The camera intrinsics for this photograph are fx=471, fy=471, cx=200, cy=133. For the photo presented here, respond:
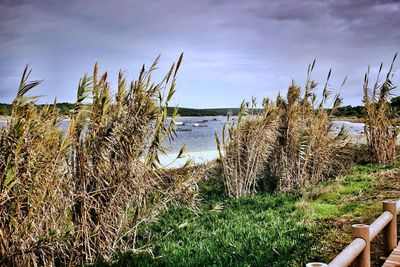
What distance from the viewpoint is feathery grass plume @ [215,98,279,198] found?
43.0ft

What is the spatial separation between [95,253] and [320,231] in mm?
3967

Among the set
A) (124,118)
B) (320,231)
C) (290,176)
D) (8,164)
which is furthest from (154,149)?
(290,176)

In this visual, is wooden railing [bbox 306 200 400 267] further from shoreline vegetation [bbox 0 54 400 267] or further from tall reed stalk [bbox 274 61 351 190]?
tall reed stalk [bbox 274 61 351 190]

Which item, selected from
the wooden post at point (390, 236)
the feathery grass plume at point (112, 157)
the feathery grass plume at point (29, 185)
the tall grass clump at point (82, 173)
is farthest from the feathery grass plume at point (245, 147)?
the feathery grass plume at point (29, 185)

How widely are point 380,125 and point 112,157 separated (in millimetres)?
12904

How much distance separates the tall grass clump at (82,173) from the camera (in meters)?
5.79

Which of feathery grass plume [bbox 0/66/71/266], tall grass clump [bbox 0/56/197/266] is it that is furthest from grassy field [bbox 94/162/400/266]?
feathery grass plume [bbox 0/66/71/266]

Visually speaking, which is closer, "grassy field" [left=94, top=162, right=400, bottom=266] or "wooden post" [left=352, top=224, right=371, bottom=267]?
"wooden post" [left=352, top=224, right=371, bottom=267]

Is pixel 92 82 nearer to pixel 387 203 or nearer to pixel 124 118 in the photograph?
pixel 124 118

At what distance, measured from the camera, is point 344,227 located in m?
8.88

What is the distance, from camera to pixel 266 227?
8.91 meters

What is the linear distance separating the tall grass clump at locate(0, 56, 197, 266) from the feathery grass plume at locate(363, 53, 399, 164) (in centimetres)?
1125

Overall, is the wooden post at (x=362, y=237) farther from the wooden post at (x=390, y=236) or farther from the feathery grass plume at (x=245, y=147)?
the feathery grass plume at (x=245, y=147)

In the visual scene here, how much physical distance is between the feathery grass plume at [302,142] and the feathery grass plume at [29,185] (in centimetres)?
849
